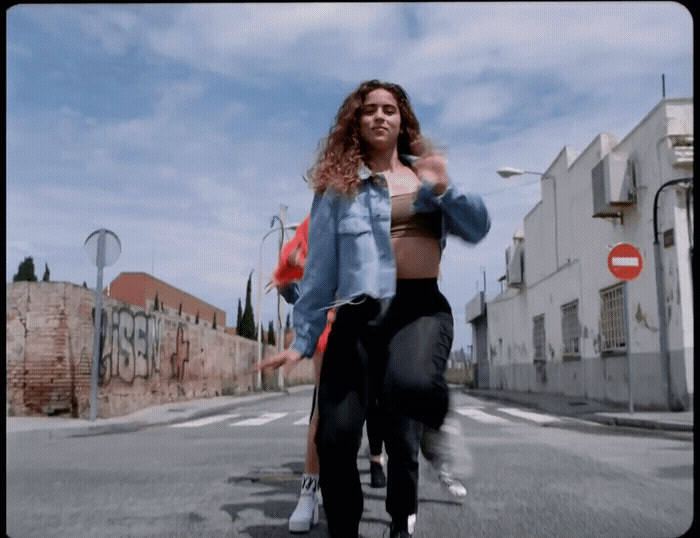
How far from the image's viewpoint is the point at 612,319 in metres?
15.2

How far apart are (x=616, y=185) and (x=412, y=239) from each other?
1206 cm

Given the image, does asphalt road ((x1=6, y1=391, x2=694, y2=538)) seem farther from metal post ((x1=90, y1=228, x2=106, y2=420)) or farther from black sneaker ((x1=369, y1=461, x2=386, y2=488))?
metal post ((x1=90, y1=228, x2=106, y2=420))

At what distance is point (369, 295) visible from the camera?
2.21 metres

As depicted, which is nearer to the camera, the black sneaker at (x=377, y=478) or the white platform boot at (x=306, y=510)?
the white platform boot at (x=306, y=510)

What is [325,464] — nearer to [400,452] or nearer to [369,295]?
[400,452]

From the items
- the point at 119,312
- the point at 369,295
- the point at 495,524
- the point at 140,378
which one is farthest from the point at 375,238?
the point at 140,378

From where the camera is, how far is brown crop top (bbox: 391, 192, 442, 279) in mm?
2307

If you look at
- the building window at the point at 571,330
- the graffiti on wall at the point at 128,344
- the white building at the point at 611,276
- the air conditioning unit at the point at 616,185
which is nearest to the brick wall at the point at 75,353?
the graffiti on wall at the point at 128,344

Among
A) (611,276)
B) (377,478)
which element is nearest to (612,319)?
(611,276)

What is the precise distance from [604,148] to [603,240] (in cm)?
179

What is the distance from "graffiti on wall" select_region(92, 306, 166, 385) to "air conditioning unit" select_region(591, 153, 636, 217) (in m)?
8.38

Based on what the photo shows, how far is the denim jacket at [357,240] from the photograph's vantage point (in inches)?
87.7

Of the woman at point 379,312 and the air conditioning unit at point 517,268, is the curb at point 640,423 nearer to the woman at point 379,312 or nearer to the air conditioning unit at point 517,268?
the woman at point 379,312

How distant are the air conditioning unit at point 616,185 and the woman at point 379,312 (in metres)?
11.9
